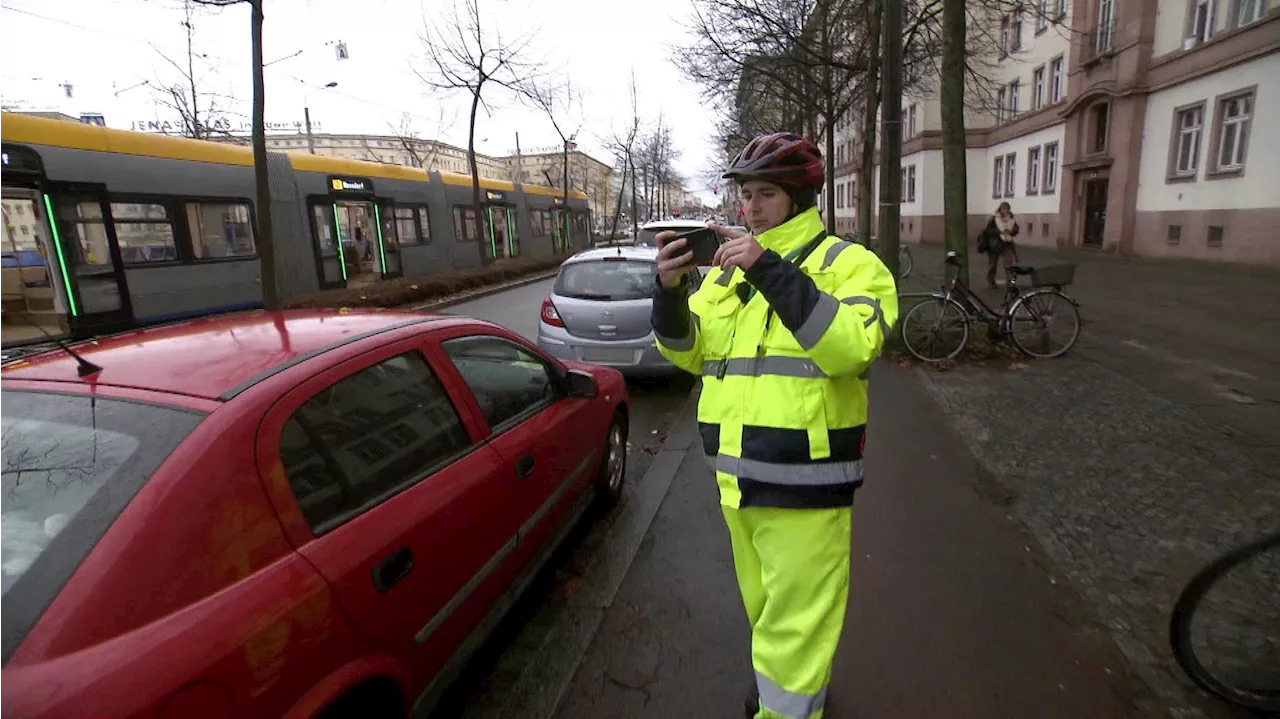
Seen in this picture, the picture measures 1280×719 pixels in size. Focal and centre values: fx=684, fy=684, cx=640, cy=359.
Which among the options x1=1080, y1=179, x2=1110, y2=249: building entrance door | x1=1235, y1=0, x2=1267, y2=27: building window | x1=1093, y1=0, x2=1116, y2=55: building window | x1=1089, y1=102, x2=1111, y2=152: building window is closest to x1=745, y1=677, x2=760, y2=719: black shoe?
x1=1235, y1=0, x2=1267, y2=27: building window

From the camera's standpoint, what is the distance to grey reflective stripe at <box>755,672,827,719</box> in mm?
1993

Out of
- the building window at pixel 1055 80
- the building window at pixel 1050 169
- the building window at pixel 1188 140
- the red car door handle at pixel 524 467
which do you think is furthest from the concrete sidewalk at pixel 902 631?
the building window at pixel 1055 80

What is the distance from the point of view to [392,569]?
201cm

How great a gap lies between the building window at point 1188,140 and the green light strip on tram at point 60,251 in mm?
24330

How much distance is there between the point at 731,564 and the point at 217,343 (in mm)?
2534

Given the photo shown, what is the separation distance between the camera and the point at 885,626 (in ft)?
9.73

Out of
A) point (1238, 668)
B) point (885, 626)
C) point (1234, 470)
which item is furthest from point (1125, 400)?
point (885, 626)

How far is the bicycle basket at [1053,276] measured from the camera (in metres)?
7.41

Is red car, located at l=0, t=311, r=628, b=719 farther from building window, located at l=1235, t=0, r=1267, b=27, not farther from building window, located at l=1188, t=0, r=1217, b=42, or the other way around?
building window, located at l=1188, t=0, r=1217, b=42

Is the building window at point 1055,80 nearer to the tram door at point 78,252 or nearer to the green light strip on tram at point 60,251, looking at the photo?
the tram door at point 78,252

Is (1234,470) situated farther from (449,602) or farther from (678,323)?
(449,602)

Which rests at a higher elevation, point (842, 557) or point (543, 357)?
point (543, 357)

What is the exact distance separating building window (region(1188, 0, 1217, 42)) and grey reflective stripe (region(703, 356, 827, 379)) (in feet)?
72.7

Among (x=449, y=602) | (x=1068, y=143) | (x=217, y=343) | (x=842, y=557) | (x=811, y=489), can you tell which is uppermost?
(x=1068, y=143)
